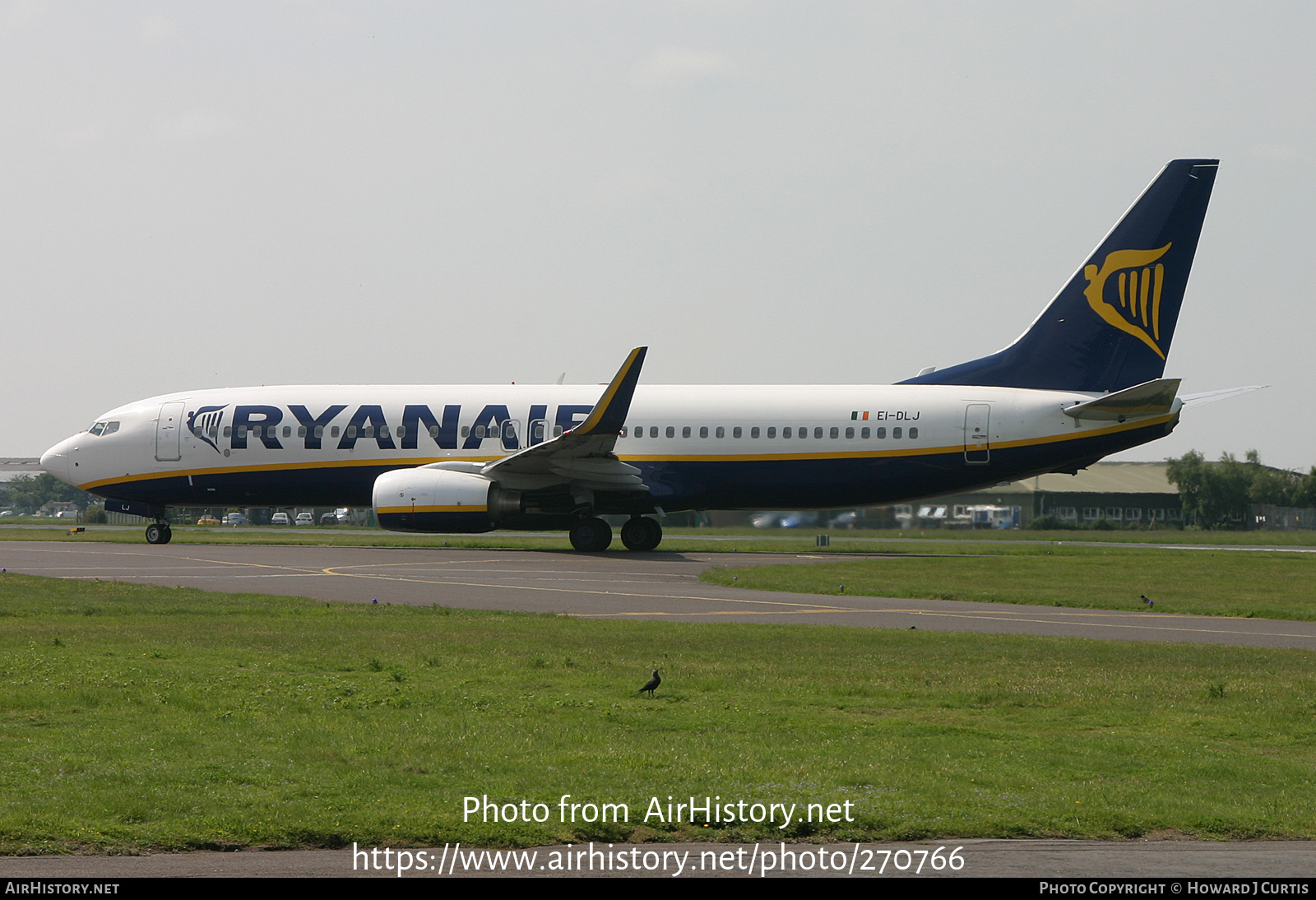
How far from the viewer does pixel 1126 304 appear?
33.6 meters

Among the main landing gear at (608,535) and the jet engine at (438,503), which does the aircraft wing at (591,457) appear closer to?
the jet engine at (438,503)

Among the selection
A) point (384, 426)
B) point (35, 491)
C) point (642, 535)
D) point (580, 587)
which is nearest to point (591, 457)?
point (642, 535)

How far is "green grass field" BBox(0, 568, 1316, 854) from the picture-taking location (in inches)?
296

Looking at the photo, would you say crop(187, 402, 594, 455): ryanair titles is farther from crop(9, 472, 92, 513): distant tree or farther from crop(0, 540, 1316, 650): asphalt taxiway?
crop(9, 472, 92, 513): distant tree

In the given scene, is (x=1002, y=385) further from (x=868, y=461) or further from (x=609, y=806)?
(x=609, y=806)

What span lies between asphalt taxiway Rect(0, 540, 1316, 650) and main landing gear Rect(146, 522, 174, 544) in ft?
7.11

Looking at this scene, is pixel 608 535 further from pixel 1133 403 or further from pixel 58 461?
pixel 58 461

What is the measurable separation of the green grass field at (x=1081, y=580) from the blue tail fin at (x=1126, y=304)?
16.7ft

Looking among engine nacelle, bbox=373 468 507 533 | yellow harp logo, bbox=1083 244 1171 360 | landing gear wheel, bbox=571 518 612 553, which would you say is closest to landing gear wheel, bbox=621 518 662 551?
landing gear wheel, bbox=571 518 612 553

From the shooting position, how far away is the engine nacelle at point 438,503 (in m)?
32.9

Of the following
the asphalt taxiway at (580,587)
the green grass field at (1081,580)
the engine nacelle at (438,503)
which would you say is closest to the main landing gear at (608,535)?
the asphalt taxiway at (580,587)

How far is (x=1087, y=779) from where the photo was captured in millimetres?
8750
